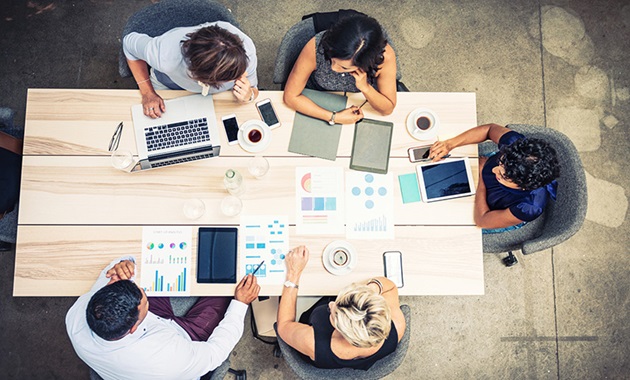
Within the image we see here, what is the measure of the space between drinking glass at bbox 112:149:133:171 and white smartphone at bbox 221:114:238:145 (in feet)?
1.35

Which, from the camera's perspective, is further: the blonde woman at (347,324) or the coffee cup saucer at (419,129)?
the coffee cup saucer at (419,129)

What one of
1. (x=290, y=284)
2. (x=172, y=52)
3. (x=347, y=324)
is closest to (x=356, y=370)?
(x=347, y=324)

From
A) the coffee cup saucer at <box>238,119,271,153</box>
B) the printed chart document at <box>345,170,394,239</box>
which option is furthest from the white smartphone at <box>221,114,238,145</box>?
the printed chart document at <box>345,170,394,239</box>

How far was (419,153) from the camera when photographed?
1.96 metres

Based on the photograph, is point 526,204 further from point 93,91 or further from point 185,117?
point 93,91

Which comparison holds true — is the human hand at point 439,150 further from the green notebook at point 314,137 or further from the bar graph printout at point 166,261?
the bar graph printout at point 166,261

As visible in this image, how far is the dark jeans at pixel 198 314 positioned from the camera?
82.3 inches

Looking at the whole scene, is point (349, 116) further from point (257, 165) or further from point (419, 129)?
point (257, 165)

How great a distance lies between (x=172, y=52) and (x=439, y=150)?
1198 millimetres

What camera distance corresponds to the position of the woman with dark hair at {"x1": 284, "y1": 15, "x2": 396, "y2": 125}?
1801 mm

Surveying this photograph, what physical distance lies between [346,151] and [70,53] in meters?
2.04

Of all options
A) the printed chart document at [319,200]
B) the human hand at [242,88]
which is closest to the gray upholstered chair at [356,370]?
the printed chart document at [319,200]

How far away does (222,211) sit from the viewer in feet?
6.26

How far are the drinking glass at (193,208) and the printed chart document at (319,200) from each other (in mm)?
399
